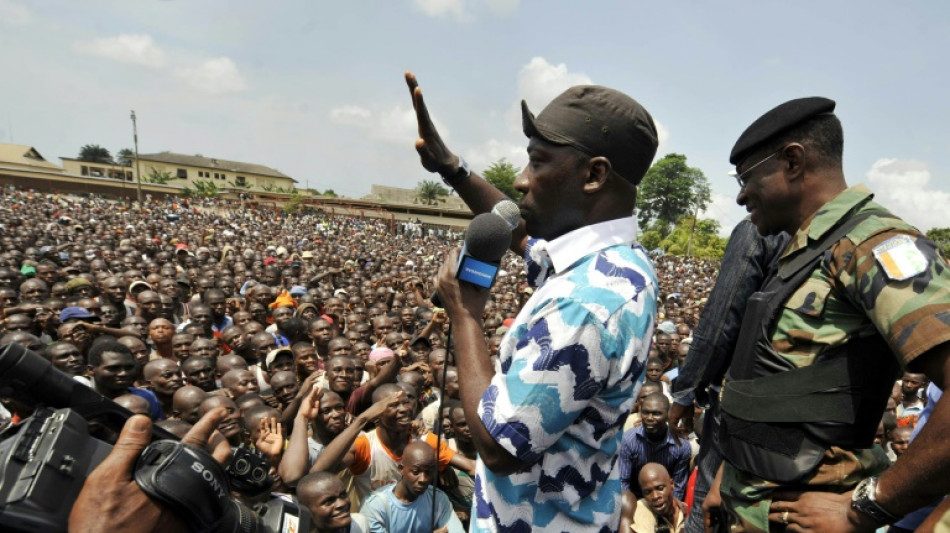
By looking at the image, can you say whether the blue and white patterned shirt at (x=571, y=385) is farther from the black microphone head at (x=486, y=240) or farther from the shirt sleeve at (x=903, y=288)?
the shirt sleeve at (x=903, y=288)

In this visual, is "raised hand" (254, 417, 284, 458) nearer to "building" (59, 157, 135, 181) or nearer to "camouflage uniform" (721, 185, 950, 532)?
"camouflage uniform" (721, 185, 950, 532)

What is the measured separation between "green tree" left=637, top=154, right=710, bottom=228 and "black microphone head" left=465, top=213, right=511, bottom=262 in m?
59.9

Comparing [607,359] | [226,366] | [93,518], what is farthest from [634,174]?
[226,366]

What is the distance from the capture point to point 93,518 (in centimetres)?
101

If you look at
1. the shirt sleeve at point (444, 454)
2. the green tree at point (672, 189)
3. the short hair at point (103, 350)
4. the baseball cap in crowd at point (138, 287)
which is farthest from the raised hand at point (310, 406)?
the green tree at point (672, 189)

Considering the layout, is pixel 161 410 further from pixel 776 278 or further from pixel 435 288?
pixel 776 278

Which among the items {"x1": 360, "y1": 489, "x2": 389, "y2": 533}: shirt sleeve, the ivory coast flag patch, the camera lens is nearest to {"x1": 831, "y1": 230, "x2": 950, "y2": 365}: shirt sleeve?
the ivory coast flag patch

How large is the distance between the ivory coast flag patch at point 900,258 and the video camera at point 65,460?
1.58 meters

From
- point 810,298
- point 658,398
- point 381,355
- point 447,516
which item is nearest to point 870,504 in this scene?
point 810,298

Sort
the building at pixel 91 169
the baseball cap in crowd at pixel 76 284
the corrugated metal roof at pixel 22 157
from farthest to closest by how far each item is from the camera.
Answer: the building at pixel 91 169, the corrugated metal roof at pixel 22 157, the baseball cap in crowd at pixel 76 284

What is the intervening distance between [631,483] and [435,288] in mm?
3481

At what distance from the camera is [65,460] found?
1036 millimetres

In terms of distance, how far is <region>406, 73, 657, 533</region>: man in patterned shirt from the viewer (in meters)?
1.14

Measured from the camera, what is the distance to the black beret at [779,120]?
155cm
